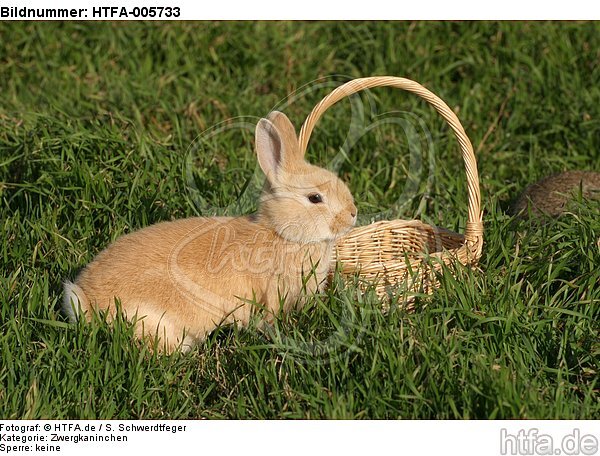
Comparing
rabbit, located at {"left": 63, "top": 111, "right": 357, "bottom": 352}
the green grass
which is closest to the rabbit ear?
rabbit, located at {"left": 63, "top": 111, "right": 357, "bottom": 352}

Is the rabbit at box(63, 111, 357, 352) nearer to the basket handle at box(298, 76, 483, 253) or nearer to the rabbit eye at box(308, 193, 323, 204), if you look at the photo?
the rabbit eye at box(308, 193, 323, 204)

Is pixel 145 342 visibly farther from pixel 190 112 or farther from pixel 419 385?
pixel 190 112

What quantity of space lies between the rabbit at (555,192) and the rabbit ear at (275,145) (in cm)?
154

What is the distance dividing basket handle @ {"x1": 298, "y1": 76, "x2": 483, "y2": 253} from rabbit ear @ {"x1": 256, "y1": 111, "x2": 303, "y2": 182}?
163mm

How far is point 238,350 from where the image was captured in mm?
4004

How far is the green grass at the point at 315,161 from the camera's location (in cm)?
379

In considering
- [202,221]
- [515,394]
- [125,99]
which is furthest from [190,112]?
[515,394]
